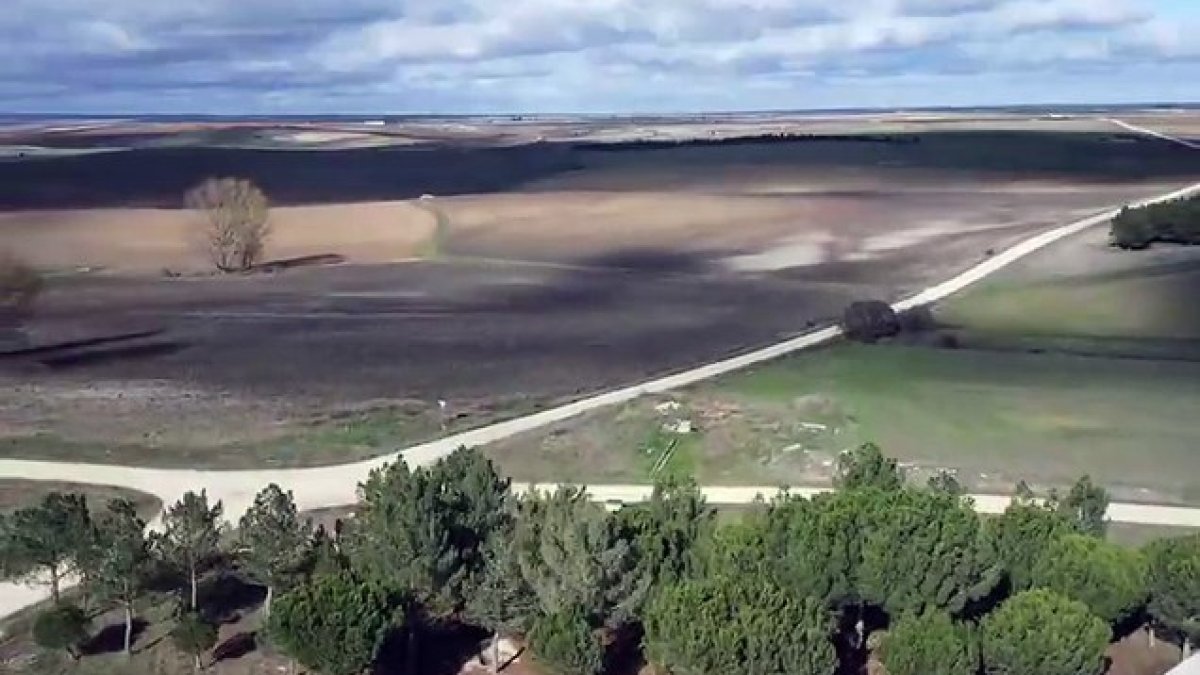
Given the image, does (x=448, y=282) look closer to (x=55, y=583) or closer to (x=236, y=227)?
(x=236, y=227)

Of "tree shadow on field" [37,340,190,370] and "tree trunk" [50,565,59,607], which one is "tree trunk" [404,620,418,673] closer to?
"tree trunk" [50,565,59,607]

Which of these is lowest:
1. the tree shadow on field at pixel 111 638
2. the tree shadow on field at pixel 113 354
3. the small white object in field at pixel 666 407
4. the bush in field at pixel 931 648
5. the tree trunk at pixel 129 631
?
the tree shadow on field at pixel 111 638

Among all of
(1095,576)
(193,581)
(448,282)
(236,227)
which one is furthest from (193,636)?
(236,227)

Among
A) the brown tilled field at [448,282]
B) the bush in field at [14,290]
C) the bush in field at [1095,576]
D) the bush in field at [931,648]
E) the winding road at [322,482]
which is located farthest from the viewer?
the bush in field at [14,290]

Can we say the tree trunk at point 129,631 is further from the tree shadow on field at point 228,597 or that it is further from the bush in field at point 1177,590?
the bush in field at point 1177,590

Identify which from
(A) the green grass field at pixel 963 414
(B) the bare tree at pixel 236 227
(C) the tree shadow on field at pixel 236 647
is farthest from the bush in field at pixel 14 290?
(C) the tree shadow on field at pixel 236 647

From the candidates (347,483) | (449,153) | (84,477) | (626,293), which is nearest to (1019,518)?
(347,483)

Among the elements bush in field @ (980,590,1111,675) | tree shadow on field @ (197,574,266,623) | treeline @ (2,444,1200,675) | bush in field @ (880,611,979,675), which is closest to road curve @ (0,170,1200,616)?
tree shadow on field @ (197,574,266,623)
